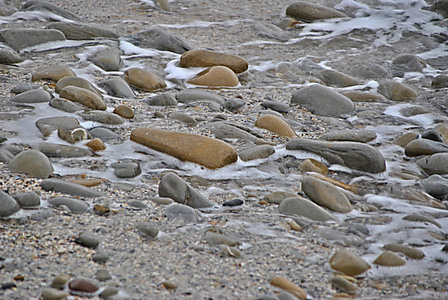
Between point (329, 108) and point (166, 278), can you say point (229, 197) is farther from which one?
point (329, 108)

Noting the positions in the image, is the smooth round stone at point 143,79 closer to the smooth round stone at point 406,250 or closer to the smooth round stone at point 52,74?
the smooth round stone at point 52,74

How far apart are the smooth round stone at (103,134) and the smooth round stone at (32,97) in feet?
1.81

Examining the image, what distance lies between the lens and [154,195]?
229 cm

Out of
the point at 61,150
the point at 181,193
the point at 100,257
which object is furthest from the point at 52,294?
the point at 61,150

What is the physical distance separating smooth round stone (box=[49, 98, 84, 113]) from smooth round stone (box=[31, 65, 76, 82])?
0.44m

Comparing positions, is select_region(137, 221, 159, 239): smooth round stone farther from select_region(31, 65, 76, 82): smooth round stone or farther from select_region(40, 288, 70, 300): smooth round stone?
select_region(31, 65, 76, 82): smooth round stone

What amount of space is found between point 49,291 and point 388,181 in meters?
2.06

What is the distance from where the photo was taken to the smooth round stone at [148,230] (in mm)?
1932

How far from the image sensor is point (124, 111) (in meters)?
3.14

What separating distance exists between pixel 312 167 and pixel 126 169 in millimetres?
1155

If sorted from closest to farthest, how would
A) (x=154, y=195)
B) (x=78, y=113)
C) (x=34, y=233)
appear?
1. (x=34, y=233)
2. (x=154, y=195)
3. (x=78, y=113)

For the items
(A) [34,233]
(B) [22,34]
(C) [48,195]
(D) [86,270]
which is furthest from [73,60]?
(D) [86,270]

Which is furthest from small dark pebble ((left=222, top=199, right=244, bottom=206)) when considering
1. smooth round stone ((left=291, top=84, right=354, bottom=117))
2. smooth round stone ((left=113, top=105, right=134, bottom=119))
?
smooth round stone ((left=291, top=84, right=354, bottom=117))

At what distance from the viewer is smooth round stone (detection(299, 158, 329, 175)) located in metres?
2.73
